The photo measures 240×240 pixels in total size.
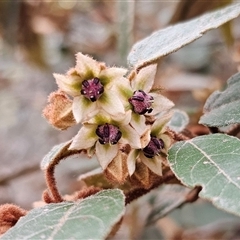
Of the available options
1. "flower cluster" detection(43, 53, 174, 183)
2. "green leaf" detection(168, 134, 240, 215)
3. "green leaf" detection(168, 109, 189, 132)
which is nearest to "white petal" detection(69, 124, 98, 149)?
"flower cluster" detection(43, 53, 174, 183)

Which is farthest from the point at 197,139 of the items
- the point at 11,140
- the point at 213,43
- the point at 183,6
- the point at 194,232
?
the point at 11,140

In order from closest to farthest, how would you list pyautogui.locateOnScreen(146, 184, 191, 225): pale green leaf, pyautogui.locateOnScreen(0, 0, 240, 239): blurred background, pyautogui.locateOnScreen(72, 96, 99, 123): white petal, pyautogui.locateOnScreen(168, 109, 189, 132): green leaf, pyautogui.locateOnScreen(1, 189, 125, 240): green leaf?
pyautogui.locateOnScreen(1, 189, 125, 240): green leaf
pyautogui.locateOnScreen(72, 96, 99, 123): white petal
pyautogui.locateOnScreen(168, 109, 189, 132): green leaf
pyautogui.locateOnScreen(146, 184, 191, 225): pale green leaf
pyautogui.locateOnScreen(0, 0, 240, 239): blurred background

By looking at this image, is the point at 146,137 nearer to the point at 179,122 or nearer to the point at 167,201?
the point at 179,122

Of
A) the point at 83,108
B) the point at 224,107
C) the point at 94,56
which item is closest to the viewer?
the point at 83,108

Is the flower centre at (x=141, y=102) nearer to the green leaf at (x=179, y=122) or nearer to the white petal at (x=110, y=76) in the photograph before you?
the white petal at (x=110, y=76)

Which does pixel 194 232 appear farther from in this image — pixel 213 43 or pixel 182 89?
pixel 213 43

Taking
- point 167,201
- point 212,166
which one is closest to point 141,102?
point 212,166

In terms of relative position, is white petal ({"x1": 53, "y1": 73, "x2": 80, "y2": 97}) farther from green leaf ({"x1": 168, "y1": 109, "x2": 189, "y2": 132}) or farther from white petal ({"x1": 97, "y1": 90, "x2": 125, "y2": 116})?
green leaf ({"x1": 168, "y1": 109, "x2": 189, "y2": 132})
